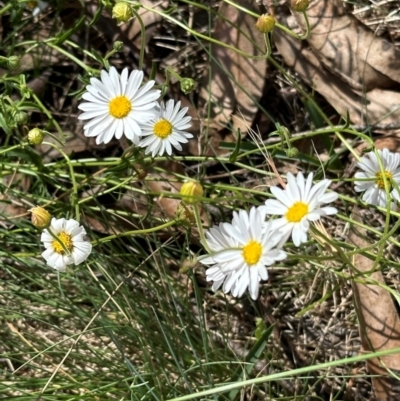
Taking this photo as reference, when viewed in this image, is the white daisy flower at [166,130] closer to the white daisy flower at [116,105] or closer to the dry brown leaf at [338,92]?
the white daisy flower at [116,105]

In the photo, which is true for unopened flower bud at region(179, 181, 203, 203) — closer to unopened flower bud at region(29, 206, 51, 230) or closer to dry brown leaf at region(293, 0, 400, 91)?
unopened flower bud at region(29, 206, 51, 230)

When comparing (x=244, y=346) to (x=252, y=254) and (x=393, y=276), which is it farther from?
(x=252, y=254)

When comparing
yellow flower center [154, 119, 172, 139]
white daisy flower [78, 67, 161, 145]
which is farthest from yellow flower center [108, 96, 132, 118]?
yellow flower center [154, 119, 172, 139]

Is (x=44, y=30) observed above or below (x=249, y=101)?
above

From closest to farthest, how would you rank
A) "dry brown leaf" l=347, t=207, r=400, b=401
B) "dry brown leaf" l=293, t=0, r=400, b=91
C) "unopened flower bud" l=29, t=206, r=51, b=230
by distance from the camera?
"unopened flower bud" l=29, t=206, r=51, b=230 < "dry brown leaf" l=347, t=207, r=400, b=401 < "dry brown leaf" l=293, t=0, r=400, b=91

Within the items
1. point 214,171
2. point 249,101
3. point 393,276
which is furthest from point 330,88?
point 393,276
